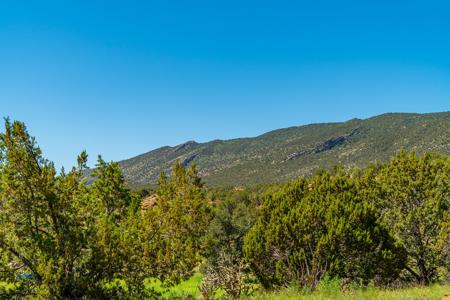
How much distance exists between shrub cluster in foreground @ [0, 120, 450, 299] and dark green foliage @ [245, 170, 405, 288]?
0.05 metres

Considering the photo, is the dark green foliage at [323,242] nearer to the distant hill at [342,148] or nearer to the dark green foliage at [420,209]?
the dark green foliage at [420,209]

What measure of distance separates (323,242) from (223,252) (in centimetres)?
586

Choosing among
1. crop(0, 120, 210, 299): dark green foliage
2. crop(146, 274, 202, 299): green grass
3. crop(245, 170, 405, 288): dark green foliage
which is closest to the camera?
crop(0, 120, 210, 299): dark green foliage

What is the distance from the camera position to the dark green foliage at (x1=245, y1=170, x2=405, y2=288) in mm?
18062

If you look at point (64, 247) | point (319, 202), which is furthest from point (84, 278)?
point (319, 202)

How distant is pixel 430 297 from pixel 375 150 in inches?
5257

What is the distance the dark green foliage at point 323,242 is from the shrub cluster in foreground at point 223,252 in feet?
0.16

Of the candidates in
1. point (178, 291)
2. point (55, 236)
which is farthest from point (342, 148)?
point (55, 236)

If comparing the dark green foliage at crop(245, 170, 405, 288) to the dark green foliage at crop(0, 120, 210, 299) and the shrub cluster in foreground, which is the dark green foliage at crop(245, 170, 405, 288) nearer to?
the shrub cluster in foreground

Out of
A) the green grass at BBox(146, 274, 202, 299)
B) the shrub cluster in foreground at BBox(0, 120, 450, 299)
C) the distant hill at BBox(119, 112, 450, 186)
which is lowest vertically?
the green grass at BBox(146, 274, 202, 299)

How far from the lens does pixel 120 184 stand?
29156mm

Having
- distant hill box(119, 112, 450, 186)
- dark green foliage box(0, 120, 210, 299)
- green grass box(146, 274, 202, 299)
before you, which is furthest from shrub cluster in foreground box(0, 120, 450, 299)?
distant hill box(119, 112, 450, 186)

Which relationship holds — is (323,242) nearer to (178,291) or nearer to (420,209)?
(420,209)

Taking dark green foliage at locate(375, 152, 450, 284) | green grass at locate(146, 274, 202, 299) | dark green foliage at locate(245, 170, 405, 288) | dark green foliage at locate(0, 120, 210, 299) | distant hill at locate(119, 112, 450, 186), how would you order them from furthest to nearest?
distant hill at locate(119, 112, 450, 186)
dark green foliage at locate(375, 152, 450, 284)
dark green foliage at locate(245, 170, 405, 288)
green grass at locate(146, 274, 202, 299)
dark green foliage at locate(0, 120, 210, 299)
